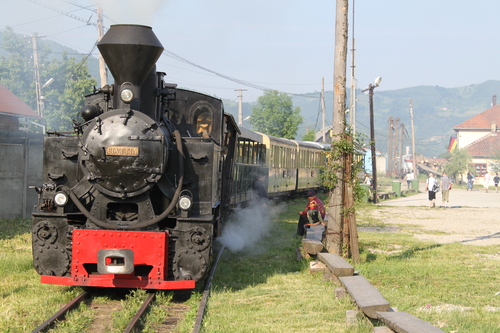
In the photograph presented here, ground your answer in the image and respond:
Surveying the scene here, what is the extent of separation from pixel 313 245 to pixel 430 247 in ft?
13.9

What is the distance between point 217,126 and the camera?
9.27 m

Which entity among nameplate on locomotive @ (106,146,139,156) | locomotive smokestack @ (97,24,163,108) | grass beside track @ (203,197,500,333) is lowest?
grass beside track @ (203,197,500,333)

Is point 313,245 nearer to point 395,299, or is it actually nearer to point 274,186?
point 395,299

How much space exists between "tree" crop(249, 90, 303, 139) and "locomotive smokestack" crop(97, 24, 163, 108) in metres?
55.9

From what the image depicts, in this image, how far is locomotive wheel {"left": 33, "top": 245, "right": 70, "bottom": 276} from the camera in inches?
288

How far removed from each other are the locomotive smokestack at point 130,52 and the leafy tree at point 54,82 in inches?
1137

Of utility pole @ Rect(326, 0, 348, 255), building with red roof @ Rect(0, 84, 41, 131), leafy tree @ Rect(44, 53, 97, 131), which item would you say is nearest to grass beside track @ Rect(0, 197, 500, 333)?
utility pole @ Rect(326, 0, 348, 255)

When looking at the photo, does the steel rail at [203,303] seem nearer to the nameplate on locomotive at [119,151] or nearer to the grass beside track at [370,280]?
the grass beside track at [370,280]

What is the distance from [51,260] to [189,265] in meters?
1.69

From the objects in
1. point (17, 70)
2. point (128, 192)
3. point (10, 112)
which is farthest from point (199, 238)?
point (17, 70)

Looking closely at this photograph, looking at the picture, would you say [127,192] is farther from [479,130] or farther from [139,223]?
[479,130]

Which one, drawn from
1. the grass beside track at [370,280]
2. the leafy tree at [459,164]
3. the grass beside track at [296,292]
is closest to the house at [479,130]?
the leafy tree at [459,164]

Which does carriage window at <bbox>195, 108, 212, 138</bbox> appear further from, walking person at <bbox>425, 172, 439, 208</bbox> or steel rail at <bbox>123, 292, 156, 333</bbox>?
walking person at <bbox>425, 172, 439, 208</bbox>

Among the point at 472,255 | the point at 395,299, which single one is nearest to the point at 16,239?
the point at 395,299
